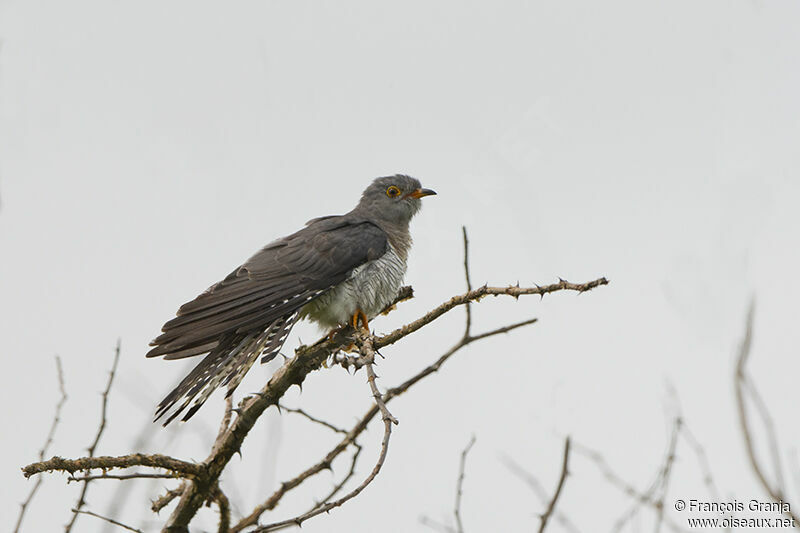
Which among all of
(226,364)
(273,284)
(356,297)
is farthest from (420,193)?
(226,364)

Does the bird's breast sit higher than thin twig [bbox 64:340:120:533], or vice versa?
the bird's breast

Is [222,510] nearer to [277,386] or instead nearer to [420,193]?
[277,386]

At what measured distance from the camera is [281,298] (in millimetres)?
4773

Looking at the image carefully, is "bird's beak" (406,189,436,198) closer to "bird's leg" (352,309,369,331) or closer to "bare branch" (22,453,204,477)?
"bird's leg" (352,309,369,331)

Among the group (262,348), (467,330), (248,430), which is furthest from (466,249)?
→ (262,348)

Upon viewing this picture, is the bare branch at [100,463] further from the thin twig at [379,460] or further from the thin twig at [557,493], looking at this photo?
the thin twig at [557,493]

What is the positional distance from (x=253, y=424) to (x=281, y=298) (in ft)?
4.16

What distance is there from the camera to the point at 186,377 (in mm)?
4160

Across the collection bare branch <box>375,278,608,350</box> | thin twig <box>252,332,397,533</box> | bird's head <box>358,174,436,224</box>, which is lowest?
thin twig <box>252,332,397,533</box>

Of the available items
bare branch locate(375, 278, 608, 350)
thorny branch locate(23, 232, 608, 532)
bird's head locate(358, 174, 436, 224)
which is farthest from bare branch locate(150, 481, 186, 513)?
bird's head locate(358, 174, 436, 224)

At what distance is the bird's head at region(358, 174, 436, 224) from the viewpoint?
258 inches

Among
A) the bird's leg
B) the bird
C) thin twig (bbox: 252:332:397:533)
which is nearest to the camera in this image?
thin twig (bbox: 252:332:397:533)

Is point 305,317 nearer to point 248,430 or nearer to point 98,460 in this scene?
point 248,430

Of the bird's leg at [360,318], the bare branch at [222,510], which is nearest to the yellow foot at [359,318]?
the bird's leg at [360,318]
